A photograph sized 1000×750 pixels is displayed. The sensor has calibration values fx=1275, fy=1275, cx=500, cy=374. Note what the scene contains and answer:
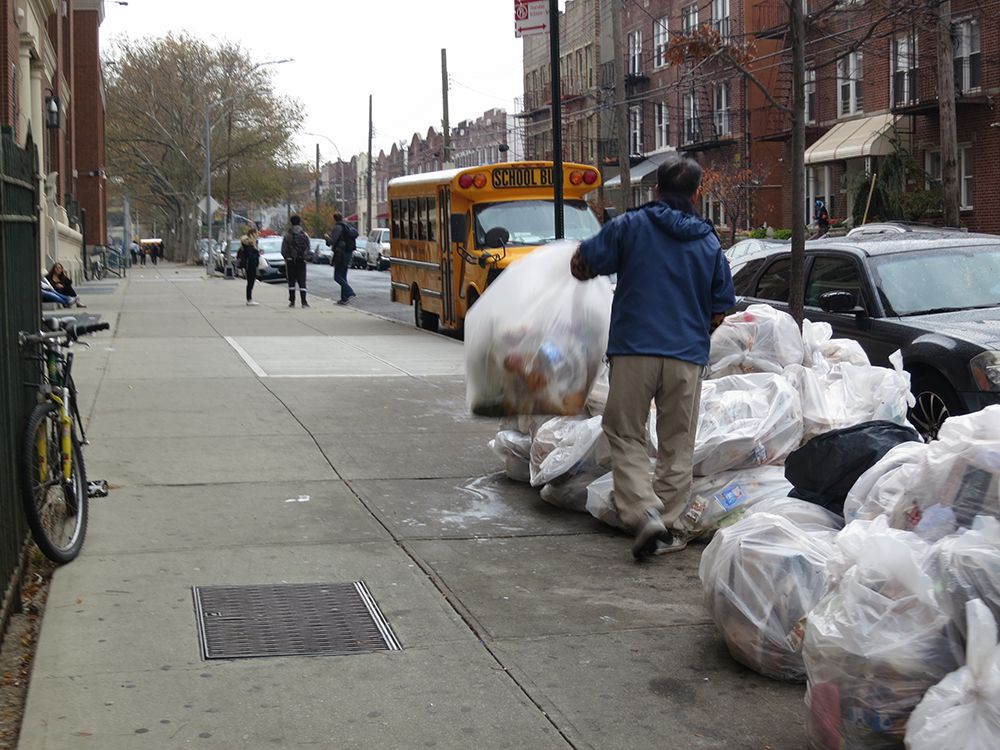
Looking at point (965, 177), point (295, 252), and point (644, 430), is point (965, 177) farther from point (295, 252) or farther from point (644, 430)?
point (644, 430)

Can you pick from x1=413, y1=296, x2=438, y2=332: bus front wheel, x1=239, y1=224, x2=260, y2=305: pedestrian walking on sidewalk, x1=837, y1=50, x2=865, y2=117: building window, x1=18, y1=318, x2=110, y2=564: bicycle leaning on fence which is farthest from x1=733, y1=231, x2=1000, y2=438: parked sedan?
x1=837, y1=50, x2=865, y2=117: building window

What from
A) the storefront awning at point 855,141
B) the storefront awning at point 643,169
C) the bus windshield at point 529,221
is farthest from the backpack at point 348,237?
the storefront awning at point 643,169

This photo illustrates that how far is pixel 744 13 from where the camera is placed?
42438mm

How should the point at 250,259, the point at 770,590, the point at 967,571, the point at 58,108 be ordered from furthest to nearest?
the point at 58,108 → the point at 250,259 → the point at 770,590 → the point at 967,571

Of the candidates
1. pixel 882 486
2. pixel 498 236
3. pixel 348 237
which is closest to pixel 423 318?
pixel 348 237

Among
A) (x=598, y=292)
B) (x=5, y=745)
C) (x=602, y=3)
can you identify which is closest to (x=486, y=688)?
(x=5, y=745)

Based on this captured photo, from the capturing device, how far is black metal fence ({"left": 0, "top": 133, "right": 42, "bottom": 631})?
511cm

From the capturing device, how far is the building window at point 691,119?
46.6m

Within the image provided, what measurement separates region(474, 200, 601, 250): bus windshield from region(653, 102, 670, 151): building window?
3371cm

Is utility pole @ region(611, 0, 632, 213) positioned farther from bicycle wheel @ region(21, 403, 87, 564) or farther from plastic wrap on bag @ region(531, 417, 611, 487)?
bicycle wheel @ region(21, 403, 87, 564)

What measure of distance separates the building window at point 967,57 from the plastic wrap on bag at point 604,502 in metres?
28.4

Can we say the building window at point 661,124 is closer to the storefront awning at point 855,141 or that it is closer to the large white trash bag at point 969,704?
the storefront awning at point 855,141

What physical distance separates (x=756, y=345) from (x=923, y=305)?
7.68 ft

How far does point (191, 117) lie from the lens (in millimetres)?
68625
